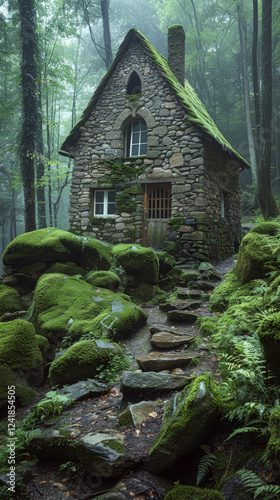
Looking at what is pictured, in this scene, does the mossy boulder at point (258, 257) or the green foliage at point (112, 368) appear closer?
the green foliage at point (112, 368)

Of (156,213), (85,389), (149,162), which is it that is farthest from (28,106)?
(85,389)

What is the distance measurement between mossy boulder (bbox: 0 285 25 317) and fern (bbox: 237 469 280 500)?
18.3 ft

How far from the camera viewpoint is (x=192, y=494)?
174 centimetres

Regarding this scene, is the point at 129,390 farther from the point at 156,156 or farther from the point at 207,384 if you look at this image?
the point at 156,156

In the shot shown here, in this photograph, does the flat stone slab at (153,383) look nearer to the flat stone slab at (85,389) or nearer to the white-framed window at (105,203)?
the flat stone slab at (85,389)

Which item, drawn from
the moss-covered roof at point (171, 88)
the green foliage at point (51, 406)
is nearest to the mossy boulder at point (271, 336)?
the green foliage at point (51, 406)

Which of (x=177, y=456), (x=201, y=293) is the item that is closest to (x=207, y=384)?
(x=177, y=456)

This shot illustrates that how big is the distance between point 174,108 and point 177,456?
10332 millimetres

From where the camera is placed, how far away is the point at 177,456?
78.9 inches

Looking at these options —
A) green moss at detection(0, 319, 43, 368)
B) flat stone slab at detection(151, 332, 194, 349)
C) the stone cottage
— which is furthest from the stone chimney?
green moss at detection(0, 319, 43, 368)

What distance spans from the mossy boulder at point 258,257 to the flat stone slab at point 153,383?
188 cm

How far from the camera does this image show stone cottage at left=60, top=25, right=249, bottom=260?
9.76 m

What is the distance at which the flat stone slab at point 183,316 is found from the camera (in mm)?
4935

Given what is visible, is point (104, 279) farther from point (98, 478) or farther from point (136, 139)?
point (136, 139)
